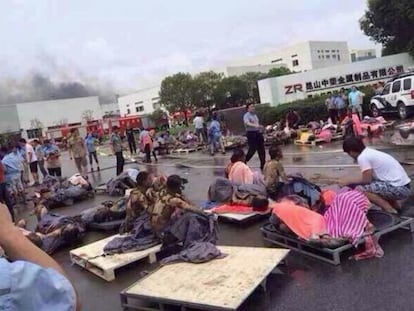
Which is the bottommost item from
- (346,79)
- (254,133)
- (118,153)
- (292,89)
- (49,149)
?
(118,153)

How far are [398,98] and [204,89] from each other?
63.8 meters

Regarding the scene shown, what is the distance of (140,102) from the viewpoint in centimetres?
A: 11931

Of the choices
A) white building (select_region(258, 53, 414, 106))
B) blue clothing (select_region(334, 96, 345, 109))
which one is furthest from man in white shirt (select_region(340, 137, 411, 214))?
white building (select_region(258, 53, 414, 106))

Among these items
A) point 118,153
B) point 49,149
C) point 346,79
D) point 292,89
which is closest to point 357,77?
point 346,79

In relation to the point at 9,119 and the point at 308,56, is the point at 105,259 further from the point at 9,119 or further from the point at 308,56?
the point at 308,56

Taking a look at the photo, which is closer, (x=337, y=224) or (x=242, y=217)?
(x=337, y=224)

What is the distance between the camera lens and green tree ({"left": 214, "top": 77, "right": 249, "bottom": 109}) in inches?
3364

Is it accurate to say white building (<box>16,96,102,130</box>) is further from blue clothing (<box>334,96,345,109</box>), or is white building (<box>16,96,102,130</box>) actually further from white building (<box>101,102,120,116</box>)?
blue clothing (<box>334,96,345,109</box>)

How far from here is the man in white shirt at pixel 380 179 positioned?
21.9 feet

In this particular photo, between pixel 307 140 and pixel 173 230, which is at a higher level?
pixel 173 230

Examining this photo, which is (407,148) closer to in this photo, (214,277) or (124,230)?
(124,230)

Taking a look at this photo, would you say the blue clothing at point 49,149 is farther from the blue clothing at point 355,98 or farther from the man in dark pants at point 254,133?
the blue clothing at point 355,98

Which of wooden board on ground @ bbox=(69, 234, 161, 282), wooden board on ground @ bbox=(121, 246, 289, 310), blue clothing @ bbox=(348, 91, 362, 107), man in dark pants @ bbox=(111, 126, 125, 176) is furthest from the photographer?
blue clothing @ bbox=(348, 91, 362, 107)

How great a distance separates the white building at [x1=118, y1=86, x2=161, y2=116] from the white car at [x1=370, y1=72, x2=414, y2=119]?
89.6 meters
